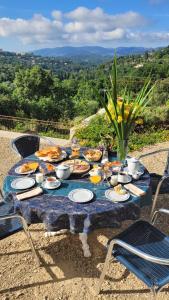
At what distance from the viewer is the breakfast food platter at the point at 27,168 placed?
2.66m

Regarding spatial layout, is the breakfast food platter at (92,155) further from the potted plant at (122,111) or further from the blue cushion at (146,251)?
the blue cushion at (146,251)

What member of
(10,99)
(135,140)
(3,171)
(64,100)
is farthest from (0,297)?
(64,100)

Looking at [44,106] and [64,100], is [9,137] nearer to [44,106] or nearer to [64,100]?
[44,106]

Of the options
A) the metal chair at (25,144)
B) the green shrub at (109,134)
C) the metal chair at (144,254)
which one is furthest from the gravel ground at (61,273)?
the green shrub at (109,134)

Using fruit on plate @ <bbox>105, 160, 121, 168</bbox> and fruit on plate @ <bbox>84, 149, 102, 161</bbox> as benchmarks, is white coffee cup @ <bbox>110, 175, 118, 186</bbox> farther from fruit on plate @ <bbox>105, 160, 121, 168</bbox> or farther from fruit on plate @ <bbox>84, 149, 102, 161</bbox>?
fruit on plate @ <bbox>84, 149, 102, 161</bbox>

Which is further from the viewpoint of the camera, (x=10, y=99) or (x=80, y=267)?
(x=10, y=99)

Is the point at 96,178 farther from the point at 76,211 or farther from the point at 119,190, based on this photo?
the point at 76,211

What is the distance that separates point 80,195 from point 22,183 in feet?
1.76

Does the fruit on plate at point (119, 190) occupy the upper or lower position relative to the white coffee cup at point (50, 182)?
lower

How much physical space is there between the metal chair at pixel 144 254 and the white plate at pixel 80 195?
370 millimetres

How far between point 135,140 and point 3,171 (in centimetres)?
273

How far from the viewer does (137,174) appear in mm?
2566

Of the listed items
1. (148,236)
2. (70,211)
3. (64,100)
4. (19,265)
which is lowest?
(64,100)

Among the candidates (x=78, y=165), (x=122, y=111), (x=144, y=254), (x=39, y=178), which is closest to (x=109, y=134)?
(x=78, y=165)
